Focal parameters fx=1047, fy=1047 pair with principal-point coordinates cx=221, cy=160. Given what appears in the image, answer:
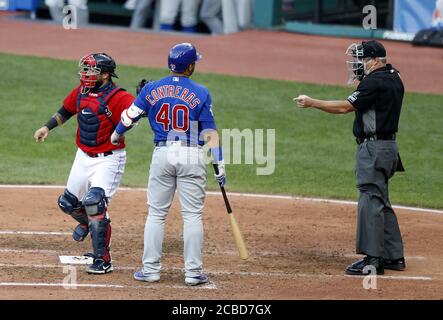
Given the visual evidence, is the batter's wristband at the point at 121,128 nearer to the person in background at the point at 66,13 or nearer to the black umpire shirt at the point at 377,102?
the black umpire shirt at the point at 377,102

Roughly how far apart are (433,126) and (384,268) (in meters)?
7.14

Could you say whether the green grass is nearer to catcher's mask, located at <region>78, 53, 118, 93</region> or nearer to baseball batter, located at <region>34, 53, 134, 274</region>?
baseball batter, located at <region>34, 53, 134, 274</region>

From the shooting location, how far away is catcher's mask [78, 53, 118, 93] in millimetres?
9141

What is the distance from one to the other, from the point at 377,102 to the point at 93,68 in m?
Answer: 2.51

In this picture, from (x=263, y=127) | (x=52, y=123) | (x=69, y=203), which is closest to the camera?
(x=69, y=203)

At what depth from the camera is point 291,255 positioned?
9922 mm

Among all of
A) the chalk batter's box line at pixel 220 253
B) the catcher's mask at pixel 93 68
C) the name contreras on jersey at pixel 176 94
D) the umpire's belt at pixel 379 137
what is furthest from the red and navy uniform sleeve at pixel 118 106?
the umpire's belt at pixel 379 137

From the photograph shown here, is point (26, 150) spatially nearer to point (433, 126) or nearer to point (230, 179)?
point (230, 179)

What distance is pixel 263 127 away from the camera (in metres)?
15.8

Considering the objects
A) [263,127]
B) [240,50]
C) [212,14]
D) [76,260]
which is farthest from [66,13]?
[76,260]

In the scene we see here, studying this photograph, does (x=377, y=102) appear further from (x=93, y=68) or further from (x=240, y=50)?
(x=240, y=50)

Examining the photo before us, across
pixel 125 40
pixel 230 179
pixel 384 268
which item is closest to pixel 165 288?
pixel 384 268

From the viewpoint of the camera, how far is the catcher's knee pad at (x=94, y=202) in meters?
8.98

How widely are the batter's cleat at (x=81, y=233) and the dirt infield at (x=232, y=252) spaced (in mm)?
170
